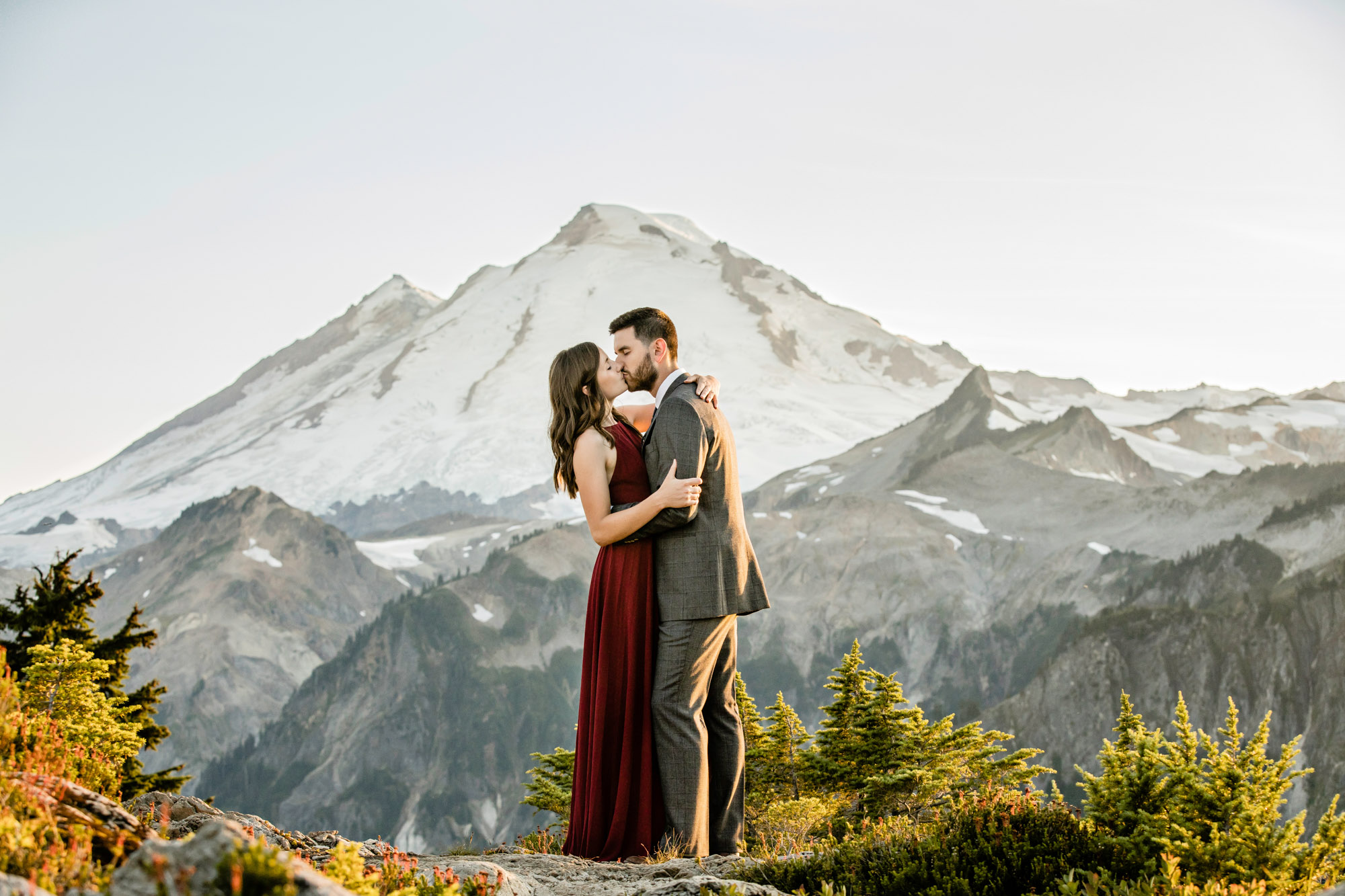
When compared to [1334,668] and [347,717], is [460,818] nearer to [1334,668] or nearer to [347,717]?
[347,717]

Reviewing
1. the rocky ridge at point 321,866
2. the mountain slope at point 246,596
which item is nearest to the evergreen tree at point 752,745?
the rocky ridge at point 321,866

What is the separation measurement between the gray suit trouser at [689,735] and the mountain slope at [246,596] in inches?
3348

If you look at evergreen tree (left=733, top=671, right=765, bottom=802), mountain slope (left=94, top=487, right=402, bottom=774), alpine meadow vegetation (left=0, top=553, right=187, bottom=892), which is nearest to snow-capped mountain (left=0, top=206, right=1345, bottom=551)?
mountain slope (left=94, top=487, right=402, bottom=774)

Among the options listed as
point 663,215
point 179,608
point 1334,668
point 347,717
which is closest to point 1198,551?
point 1334,668

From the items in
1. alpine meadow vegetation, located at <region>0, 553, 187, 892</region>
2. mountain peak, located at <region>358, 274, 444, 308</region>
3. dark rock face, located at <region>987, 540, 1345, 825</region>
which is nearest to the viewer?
alpine meadow vegetation, located at <region>0, 553, 187, 892</region>

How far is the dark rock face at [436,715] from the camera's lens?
231 feet

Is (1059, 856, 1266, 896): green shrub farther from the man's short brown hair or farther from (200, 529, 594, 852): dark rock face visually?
(200, 529, 594, 852): dark rock face

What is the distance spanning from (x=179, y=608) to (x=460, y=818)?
107 feet

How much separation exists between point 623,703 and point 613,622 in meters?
0.41

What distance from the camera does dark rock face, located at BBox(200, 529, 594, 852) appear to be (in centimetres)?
7044

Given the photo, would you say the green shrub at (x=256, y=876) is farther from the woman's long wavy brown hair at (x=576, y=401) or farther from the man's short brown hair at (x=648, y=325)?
the man's short brown hair at (x=648, y=325)

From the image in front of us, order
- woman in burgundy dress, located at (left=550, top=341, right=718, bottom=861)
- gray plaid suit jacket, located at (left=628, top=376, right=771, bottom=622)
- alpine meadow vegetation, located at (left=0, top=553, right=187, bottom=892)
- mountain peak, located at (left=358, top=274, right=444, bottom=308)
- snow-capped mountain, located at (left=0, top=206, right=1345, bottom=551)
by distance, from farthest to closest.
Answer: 1. mountain peak, located at (left=358, top=274, right=444, bottom=308)
2. snow-capped mountain, located at (left=0, top=206, right=1345, bottom=551)
3. woman in burgundy dress, located at (left=550, top=341, right=718, bottom=861)
4. gray plaid suit jacket, located at (left=628, top=376, right=771, bottom=622)
5. alpine meadow vegetation, located at (left=0, top=553, right=187, bottom=892)

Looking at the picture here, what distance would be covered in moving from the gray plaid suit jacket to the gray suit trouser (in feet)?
0.38

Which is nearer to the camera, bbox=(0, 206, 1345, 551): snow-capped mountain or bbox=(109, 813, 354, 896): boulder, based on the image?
bbox=(109, 813, 354, 896): boulder
